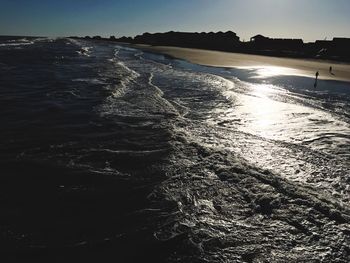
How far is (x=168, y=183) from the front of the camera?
6.84 m

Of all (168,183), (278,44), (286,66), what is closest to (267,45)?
(278,44)

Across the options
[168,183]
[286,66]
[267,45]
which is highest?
[267,45]

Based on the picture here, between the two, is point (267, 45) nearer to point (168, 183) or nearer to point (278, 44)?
point (278, 44)

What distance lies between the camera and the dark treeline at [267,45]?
189ft

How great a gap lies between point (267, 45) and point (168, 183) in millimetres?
76224

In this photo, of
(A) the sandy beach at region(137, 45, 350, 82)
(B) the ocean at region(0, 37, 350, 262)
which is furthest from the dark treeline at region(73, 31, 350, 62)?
(B) the ocean at region(0, 37, 350, 262)

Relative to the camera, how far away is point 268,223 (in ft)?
18.5

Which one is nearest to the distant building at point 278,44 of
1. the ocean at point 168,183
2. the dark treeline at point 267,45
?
the dark treeline at point 267,45

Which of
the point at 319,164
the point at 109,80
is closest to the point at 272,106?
the point at 319,164

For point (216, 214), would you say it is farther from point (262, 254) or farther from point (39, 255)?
point (39, 255)

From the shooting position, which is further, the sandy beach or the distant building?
the distant building

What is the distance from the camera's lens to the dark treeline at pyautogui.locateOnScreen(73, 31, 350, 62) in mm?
57594

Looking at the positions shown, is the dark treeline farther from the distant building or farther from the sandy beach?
the sandy beach

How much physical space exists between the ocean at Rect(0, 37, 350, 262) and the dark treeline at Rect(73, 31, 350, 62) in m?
48.4
